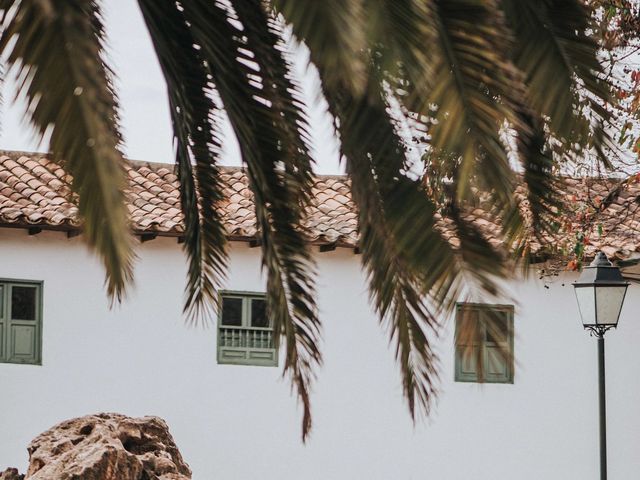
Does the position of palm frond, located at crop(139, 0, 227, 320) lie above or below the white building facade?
above

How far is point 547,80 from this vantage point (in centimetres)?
285

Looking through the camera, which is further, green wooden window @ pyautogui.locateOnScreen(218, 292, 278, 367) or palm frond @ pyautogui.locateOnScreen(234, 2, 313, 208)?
green wooden window @ pyautogui.locateOnScreen(218, 292, 278, 367)

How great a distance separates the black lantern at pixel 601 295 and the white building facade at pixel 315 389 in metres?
3.36

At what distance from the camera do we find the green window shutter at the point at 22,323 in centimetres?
1427

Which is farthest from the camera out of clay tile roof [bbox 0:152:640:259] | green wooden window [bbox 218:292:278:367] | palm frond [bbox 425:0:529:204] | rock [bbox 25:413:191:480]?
green wooden window [bbox 218:292:278:367]

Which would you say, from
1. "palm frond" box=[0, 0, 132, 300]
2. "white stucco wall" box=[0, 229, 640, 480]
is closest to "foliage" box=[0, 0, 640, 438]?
"palm frond" box=[0, 0, 132, 300]

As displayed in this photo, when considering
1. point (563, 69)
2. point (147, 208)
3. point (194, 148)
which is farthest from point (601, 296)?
point (563, 69)

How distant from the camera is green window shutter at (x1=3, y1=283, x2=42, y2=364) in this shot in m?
14.3

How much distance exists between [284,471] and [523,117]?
39.6 feet

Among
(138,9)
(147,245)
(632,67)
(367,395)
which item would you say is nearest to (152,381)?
(147,245)

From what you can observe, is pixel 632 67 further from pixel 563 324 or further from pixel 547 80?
pixel 547 80

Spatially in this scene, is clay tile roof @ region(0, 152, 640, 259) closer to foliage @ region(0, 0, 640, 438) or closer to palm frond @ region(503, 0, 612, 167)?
foliage @ region(0, 0, 640, 438)

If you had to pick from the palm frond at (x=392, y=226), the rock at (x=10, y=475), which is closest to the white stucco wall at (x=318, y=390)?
the rock at (x=10, y=475)

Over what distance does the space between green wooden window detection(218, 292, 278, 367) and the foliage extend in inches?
432
